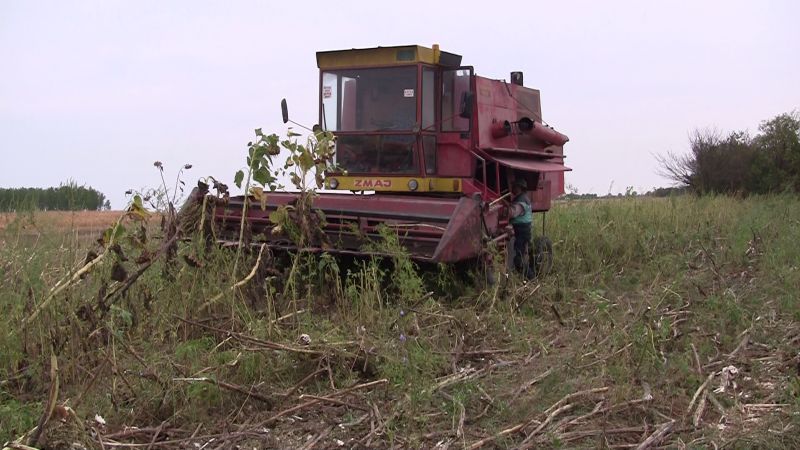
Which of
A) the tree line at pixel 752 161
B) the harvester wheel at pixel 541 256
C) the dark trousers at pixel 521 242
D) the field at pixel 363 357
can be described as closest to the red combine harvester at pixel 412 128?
the dark trousers at pixel 521 242

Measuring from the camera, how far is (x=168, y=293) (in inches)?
262

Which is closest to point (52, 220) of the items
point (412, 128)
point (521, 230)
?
point (412, 128)

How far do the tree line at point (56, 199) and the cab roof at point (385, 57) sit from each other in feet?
13.4

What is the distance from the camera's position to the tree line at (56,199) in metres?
6.96

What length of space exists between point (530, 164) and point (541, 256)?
1437mm

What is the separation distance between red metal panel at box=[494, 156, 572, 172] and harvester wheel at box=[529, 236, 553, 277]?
2.97 ft

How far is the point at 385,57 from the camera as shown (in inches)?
405

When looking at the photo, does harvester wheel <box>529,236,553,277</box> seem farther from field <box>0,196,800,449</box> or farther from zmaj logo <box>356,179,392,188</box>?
zmaj logo <box>356,179,392,188</box>

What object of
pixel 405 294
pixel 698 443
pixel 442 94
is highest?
pixel 442 94

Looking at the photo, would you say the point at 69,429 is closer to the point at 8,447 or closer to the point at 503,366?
the point at 8,447

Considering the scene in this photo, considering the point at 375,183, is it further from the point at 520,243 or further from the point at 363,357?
the point at 363,357

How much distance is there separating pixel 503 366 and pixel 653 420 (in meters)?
1.37

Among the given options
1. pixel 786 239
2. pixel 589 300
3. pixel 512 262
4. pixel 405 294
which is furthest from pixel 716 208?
pixel 405 294

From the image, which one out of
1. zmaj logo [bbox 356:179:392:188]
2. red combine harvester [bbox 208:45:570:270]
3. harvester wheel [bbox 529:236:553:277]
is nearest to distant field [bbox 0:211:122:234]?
red combine harvester [bbox 208:45:570:270]
